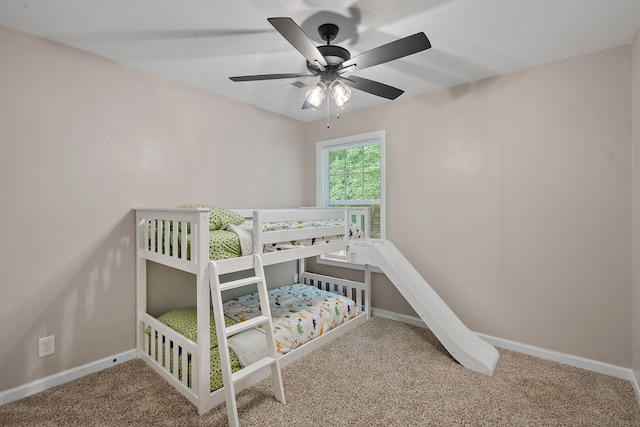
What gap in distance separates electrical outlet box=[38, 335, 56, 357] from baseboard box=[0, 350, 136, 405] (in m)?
0.17

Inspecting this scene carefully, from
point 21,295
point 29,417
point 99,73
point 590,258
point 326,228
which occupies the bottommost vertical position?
point 29,417

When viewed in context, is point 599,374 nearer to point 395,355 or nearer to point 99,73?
point 395,355

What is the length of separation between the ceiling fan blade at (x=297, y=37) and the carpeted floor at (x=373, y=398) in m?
2.05

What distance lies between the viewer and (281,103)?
3.29 metres

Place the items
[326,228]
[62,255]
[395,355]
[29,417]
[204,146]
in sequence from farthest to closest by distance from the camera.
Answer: [204,146] < [326,228] < [395,355] < [62,255] < [29,417]

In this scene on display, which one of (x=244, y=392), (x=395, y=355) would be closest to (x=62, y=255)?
(x=244, y=392)

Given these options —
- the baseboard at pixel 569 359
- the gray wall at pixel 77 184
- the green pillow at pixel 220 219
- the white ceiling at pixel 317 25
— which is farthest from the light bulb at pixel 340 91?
the baseboard at pixel 569 359

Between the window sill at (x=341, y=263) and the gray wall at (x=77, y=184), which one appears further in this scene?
the window sill at (x=341, y=263)

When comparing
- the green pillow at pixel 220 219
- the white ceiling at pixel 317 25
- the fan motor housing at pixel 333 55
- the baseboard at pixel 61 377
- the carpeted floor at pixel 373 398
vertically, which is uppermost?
the white ceiling at pixel 317 25

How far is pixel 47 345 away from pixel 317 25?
2.77 metres

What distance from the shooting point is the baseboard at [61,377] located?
1909mm

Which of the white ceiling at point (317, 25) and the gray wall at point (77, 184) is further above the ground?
the white ceiling at point (317, 25)

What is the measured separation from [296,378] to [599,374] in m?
2.21

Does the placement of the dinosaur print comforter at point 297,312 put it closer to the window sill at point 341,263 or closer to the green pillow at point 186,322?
the green pillow at point 186,322
